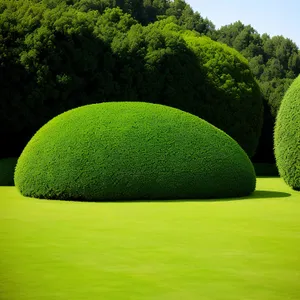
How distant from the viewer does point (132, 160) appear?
49.1 ft

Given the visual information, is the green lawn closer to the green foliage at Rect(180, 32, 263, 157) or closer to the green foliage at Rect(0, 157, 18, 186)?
the green foliage at Rect(0, 157, 18, 186)

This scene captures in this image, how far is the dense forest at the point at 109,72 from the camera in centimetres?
2648

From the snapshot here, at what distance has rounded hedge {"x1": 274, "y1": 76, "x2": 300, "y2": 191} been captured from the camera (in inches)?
672

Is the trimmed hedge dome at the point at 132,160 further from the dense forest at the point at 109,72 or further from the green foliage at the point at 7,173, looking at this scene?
the dense forest at the point at 109,72

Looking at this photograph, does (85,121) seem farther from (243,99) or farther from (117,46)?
(243,99)

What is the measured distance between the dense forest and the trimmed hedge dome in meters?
10.4

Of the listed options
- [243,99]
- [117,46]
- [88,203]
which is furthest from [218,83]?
[88,203]

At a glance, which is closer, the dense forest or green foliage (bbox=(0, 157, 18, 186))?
green foliage (bbox=(0, 157, 18, 186))

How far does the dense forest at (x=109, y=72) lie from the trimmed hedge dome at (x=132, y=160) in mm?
10429

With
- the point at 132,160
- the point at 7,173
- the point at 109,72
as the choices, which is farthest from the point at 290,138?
the point at 109,72

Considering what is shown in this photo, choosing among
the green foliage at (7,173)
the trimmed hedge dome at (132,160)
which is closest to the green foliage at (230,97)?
the green foliage at (7,173)

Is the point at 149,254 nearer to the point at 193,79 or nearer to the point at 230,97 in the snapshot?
the point at 193,79

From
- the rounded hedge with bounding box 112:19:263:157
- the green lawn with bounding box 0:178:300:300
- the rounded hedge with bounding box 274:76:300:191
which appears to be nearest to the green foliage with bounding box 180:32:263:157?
the rounded hedge with bounding box 112:19:263:157

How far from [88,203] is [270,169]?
23452 millimetres
